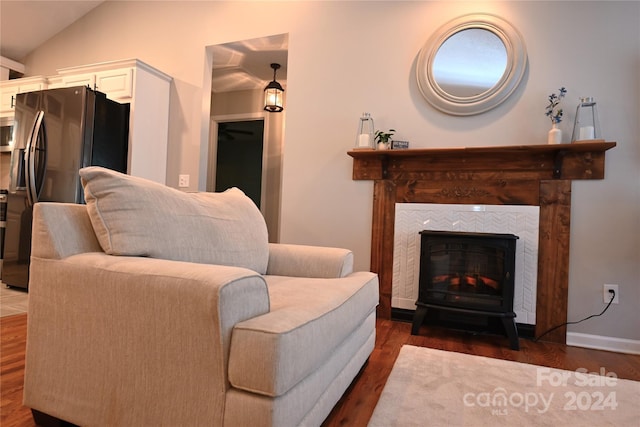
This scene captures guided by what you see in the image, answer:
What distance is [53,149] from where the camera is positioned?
3080 millimetres

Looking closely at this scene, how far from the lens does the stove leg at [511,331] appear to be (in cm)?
220

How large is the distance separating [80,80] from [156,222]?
2988 mm

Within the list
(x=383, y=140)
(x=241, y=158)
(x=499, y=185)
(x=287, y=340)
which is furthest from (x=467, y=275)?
(x=241, y=158)

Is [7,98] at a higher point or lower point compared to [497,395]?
higher

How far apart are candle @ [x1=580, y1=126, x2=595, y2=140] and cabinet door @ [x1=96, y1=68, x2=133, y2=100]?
3.47 meters

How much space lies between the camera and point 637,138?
2.27m

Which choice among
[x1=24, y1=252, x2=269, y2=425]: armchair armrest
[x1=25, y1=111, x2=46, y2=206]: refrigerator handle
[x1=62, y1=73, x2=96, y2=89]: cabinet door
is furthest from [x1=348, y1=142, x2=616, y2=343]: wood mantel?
[x1=25, y1=111, x2=46, y2=206]: refrigerator handle

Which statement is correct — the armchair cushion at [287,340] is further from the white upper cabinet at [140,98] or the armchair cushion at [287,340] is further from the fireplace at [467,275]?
the white upper cabinet at [140,98]

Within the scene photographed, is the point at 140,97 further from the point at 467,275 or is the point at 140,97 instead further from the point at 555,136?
the point at 555,136

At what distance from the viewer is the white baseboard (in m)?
2.25

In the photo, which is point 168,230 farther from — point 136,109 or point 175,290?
point 136,109

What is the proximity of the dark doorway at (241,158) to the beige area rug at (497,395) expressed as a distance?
A: 474 centimetres

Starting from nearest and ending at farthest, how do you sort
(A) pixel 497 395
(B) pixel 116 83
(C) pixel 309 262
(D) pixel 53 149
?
(A) pixel 497 395 < (C) pixel 309 262 < (D) pixel 53 149 < (B) pixel 116 83

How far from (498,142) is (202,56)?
8.97 ft
